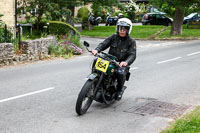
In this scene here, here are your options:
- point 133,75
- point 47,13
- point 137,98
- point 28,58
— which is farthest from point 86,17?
point 137,98

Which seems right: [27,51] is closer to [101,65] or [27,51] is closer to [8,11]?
[8,11]

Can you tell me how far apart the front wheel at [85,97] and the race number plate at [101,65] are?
9.3 inches

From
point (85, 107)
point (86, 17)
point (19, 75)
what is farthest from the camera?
point (86, 17)

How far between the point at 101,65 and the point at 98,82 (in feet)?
1.04

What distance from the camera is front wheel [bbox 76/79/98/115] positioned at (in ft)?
21.7

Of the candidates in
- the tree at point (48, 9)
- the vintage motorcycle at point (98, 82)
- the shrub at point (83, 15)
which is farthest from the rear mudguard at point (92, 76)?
the shrub at point (83, 15)

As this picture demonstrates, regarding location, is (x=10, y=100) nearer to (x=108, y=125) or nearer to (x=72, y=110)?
(x=72, y=110)

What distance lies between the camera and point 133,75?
1170 centimetres

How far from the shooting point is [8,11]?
72.8 ft

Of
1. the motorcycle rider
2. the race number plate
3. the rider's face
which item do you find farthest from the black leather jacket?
the race number plate

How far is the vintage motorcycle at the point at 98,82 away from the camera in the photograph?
6699mm

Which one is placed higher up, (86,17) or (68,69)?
(86,17)

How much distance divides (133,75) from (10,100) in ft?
15.6

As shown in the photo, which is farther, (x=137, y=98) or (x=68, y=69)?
(x=68, y=69)
